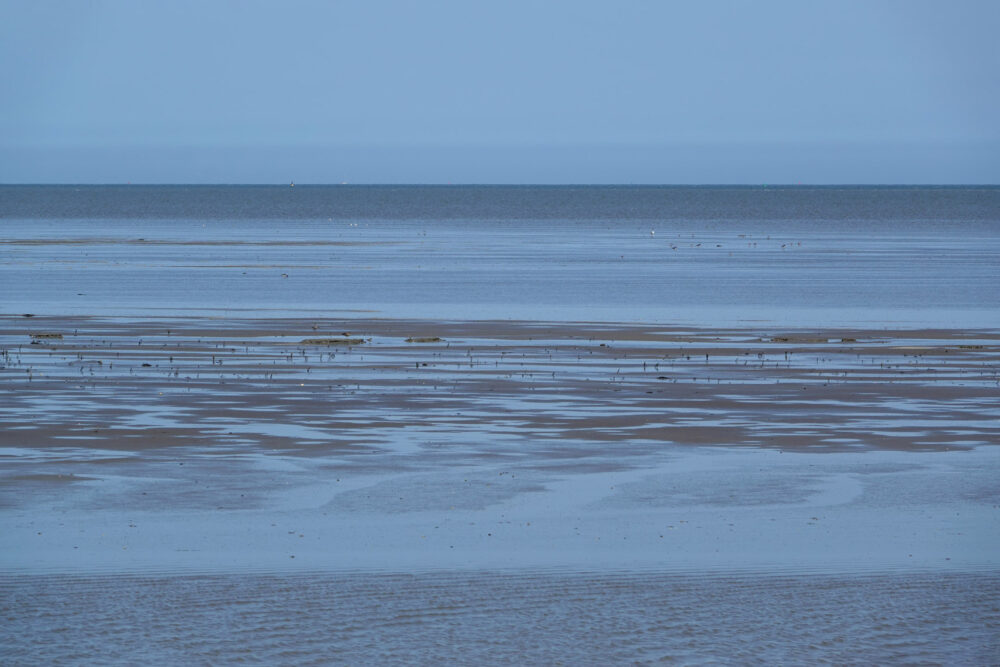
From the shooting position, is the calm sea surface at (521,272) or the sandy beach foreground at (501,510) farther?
the calm sea surface at (521,272)

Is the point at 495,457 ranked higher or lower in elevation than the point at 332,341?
lower

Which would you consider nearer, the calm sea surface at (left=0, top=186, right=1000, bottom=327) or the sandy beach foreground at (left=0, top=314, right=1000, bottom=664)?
the sandy beach foreground at (left=0, top=314, right=1000, bottom=664)

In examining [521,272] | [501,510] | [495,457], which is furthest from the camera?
[521,272]

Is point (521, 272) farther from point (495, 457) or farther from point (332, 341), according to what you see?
point (495, 457)

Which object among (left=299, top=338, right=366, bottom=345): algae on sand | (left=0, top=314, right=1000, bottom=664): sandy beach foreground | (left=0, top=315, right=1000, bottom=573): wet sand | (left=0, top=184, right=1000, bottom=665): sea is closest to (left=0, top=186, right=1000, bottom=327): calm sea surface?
(left=299, top=338, right=366, bottom=345): algae on sand

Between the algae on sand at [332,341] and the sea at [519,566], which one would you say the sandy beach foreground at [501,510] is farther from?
the algae on sand at [332,341]

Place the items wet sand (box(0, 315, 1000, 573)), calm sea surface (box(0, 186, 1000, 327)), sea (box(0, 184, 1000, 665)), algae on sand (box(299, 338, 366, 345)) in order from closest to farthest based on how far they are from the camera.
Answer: sea (box(0, 184, 1000, 665)) → wet sand (box(0, 315, 1000, 573)) → algae on sand (box(299, 338, 366, 345)) → calm sea surface (box(0, 186, 1000, 327))

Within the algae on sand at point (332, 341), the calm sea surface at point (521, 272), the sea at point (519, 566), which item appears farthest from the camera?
the calm sea surface at point (521, 272)

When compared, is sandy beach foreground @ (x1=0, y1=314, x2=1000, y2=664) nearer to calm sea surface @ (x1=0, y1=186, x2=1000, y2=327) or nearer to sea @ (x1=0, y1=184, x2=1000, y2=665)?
sea @ (x1=0, y1=184, x2=1000, y2=665)

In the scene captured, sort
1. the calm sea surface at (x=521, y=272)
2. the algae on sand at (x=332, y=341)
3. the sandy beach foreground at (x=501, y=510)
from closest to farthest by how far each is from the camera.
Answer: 1. the sandy beach foreground at (x=501, y=510)
2. the algae on sand at (x=332, y=341)
3. the calm sea surface at (x=521, y=272)

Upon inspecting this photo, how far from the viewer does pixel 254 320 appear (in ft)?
106

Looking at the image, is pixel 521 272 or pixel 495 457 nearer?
pixel 495 457

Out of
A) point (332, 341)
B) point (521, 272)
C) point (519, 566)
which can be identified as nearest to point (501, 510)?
point (519, 566)

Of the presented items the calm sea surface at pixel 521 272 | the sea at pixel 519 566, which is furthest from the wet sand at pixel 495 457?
the calm sea surface at pixel 521 272
